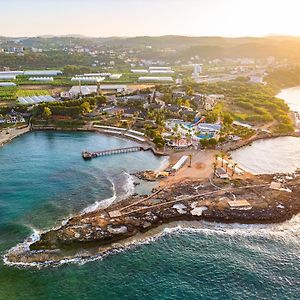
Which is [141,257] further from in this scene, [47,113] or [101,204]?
[47,113]

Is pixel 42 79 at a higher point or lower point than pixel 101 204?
higher

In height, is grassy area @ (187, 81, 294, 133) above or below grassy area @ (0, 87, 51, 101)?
below

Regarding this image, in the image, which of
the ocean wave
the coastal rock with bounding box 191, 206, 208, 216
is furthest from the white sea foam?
the coastal rock with bounding box 191, 206, 208, 216

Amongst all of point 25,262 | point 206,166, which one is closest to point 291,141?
point 206,166

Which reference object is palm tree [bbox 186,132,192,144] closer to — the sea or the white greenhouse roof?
the sea

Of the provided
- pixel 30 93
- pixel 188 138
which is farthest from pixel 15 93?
pixel 188 138

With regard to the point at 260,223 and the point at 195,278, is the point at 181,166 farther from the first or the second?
the point at 195,278
